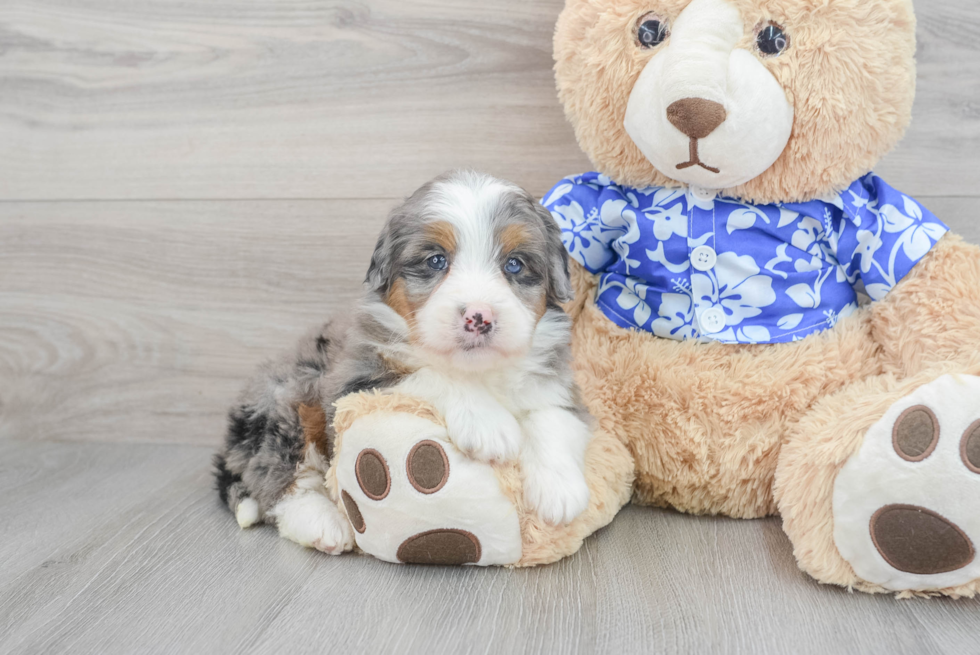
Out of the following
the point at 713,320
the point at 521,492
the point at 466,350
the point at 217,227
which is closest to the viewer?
the point at 466,350

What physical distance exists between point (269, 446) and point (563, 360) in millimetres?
760

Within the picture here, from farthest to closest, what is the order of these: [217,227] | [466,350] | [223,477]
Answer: [217,227]
[223,477]
[466,350]

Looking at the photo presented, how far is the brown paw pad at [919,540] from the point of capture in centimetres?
137

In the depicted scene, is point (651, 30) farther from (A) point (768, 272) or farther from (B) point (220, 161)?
(B) point (220, 161)

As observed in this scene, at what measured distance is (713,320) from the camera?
180cm

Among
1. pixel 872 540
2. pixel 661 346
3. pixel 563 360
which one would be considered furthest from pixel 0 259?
pixel 872 540

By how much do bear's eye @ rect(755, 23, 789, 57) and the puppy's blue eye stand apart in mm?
818

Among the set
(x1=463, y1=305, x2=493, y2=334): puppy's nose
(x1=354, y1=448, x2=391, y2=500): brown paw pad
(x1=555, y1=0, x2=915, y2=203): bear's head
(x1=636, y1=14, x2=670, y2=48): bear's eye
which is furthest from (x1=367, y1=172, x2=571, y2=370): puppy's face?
(x1=636, y1=14, x2=670, y2=48): bear's eye

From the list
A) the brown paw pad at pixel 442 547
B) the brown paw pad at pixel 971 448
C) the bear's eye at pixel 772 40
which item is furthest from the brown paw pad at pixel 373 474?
the bear's eye at pixel 772 40

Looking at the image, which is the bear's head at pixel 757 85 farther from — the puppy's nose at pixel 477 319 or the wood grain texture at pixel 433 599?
the wood grain texture at pixel 433 599

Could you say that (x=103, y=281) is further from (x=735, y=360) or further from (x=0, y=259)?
(x=735, y=360)

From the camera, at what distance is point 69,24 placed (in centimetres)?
246

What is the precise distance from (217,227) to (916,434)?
207cm

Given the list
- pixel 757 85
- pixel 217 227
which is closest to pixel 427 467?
pixel 757 85
